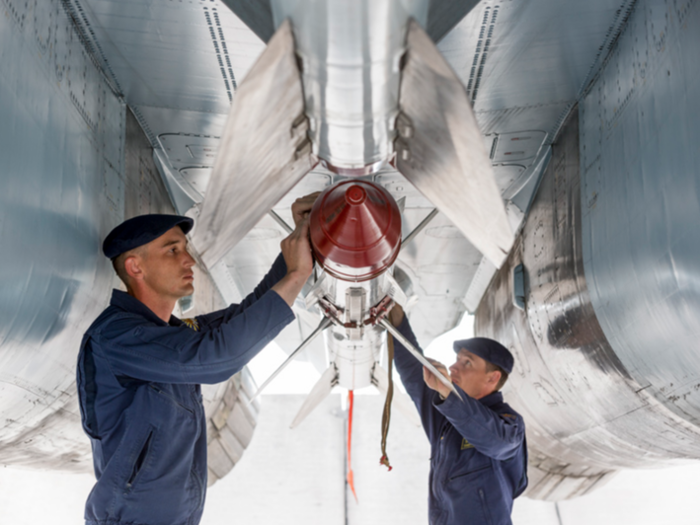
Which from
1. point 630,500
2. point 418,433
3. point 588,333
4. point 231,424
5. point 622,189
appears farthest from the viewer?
point 418,433

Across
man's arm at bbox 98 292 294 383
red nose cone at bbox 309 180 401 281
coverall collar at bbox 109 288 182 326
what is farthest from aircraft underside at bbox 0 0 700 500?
man's arm at bbox 98 292 294 383

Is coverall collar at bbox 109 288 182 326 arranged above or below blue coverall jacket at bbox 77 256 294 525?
above

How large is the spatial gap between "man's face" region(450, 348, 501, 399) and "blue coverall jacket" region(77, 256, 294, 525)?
84.9 inches

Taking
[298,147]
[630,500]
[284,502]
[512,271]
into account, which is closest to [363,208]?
[298,147]

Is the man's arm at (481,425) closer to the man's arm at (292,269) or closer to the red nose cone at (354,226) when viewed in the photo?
the red nose cone at (354,226)

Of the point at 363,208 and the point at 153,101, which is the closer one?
the point at 363,208

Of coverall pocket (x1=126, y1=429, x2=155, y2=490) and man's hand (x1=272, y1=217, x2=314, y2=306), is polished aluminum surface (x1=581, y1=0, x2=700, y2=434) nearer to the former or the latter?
man's hand (x1=272, y1=217, x2=314, y2=306)

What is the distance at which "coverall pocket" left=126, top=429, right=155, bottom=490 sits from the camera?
2.28 meters

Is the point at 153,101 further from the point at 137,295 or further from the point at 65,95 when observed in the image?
the point at 137,295

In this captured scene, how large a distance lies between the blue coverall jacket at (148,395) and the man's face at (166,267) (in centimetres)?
28

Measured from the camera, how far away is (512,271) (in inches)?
197

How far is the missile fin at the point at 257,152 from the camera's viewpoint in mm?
2168

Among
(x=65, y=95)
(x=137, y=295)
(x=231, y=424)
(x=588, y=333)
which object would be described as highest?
(x=65, y=95)

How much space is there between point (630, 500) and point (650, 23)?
765 cm
